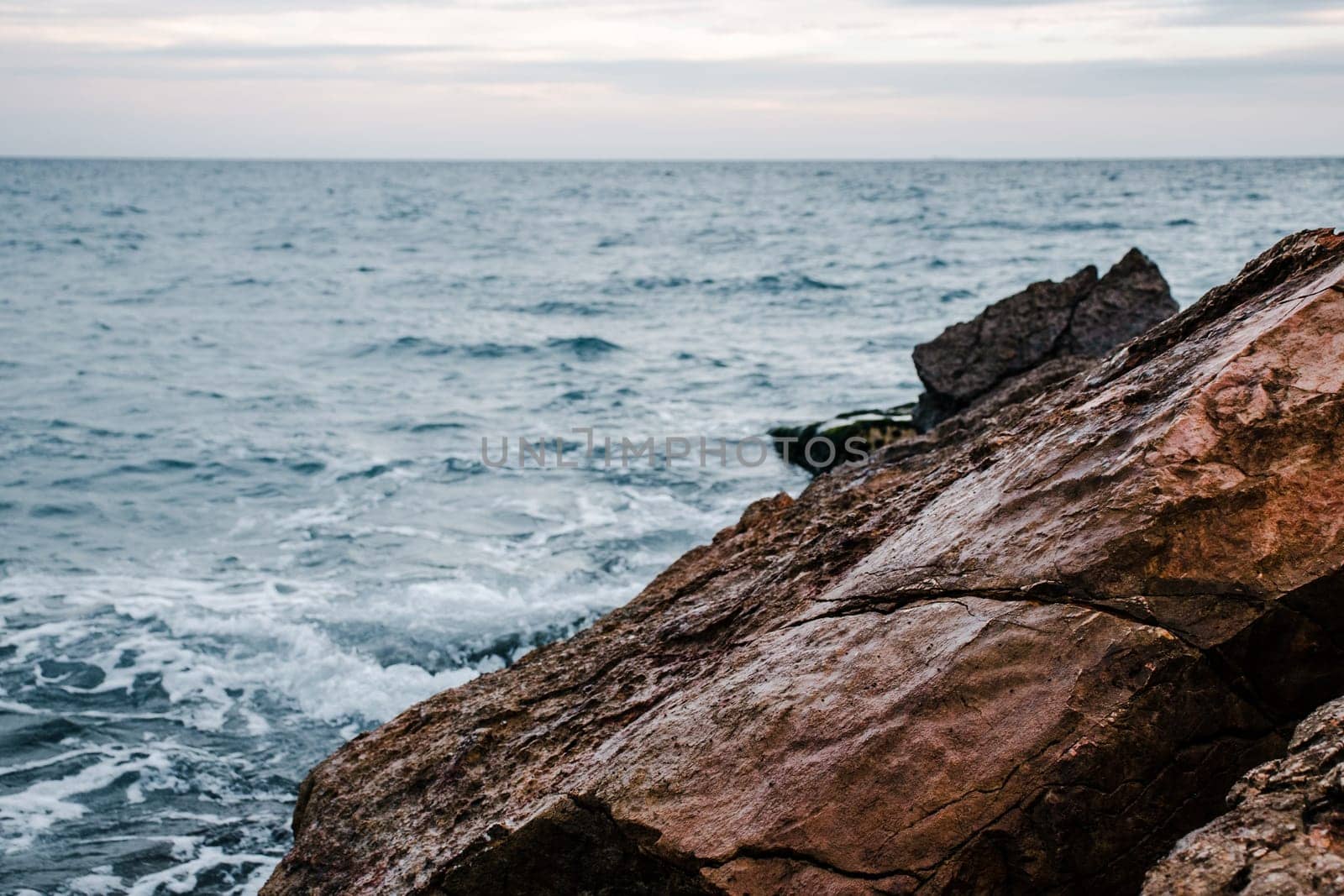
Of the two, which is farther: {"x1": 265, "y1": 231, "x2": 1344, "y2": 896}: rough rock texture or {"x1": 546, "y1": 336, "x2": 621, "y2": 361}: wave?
{"x1": 546, "y1": 336, "x2": 621, "y2": 361}: wave

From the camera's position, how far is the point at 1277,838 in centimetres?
212

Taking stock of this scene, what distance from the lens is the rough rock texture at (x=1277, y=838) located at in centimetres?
201

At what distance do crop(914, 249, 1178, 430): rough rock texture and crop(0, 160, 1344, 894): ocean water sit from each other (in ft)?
9.12

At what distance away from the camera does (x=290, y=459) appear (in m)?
14.1

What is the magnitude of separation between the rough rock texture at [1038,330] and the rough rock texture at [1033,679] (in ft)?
18.1

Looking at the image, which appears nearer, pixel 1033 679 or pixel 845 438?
pixel 1033 679

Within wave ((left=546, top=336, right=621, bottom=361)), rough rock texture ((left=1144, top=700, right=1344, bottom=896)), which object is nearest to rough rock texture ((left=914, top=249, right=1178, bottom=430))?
rough rock texture ((left=1144, top=700, right=1344, bottom=896))

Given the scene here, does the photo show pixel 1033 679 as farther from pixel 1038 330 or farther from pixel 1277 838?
pixel 1038 330

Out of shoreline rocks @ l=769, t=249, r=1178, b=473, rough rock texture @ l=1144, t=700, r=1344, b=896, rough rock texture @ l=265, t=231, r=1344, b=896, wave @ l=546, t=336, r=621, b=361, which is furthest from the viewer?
wave @ l=546, t=336, r=621, b=361

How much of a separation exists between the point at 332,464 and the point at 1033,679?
12.2m

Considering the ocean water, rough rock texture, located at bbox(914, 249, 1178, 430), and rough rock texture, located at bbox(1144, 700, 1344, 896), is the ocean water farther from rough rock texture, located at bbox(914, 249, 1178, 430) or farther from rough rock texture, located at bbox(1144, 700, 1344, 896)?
rough rock texture, located at bbox(1144, 700, 1344, 896)

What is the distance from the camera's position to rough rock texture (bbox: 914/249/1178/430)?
360 inches

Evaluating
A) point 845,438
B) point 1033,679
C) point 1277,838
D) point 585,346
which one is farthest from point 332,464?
point 1277,838

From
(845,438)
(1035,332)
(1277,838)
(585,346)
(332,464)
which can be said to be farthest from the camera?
(585,346)
